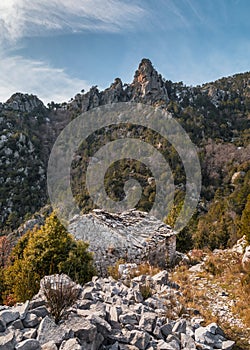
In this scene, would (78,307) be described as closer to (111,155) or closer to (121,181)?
(121,181)

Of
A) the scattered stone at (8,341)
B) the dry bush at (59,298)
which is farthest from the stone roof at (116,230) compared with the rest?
the scattered stone at (8,341)

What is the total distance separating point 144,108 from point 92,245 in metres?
50.7

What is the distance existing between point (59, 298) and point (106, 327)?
790 millimetres

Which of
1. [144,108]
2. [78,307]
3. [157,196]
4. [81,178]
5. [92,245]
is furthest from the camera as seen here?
[144,108]

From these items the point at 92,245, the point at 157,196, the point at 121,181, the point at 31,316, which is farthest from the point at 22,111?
the point at 31,316

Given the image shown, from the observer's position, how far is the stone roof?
32.0 ft

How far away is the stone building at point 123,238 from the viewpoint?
31.4 feet

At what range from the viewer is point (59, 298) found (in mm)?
4320

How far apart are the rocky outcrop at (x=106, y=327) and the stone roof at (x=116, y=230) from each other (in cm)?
405

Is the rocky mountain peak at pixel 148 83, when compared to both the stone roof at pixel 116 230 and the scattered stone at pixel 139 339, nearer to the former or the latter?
the stone roof at pixel 116 230

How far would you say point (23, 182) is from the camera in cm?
5069

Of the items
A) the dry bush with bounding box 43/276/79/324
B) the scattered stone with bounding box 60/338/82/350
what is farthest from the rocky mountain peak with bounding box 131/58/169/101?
the scattered stone with bounding box 60/338/82/350

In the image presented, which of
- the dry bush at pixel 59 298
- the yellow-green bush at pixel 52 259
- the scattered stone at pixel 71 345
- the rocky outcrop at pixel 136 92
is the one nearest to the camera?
the scattered stone at pixel 71 345

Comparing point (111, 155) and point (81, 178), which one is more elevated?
point (111, 155)
